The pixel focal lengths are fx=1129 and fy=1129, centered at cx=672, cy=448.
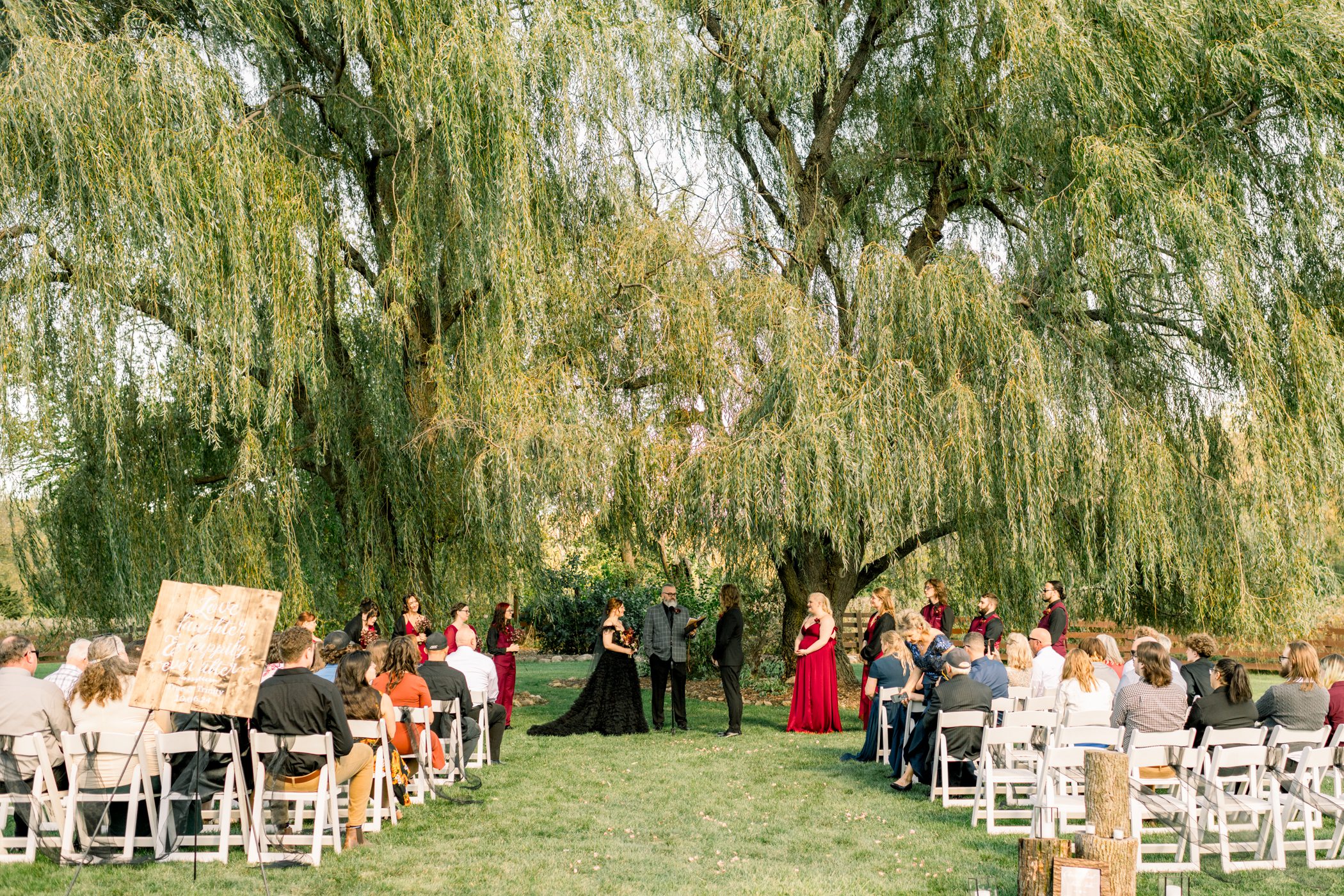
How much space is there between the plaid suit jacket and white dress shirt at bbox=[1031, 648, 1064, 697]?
4307 millimetres

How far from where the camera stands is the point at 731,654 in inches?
464

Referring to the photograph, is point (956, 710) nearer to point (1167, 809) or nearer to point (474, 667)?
point (1167, 809)

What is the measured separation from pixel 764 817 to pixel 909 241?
885 centimetres

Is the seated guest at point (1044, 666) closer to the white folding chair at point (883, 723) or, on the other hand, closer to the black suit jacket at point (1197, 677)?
the black suit jacket at point (1197, 677)

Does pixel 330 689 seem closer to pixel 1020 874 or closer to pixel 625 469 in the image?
pixel 1020 874

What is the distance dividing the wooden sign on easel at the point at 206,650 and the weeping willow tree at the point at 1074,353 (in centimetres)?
589

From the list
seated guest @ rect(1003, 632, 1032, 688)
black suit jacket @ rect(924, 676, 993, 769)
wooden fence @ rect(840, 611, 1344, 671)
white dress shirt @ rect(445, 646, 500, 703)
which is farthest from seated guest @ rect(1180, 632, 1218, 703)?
wooden fence @ rect(840, 611, 1344, 671)

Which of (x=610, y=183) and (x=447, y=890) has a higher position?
(x=610, y=183)

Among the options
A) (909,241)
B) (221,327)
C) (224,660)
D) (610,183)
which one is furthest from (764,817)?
(909,241)

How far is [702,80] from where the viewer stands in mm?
13320

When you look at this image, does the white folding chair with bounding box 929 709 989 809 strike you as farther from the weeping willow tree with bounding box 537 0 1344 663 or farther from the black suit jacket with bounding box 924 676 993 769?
the weeping willow tree with bounding box 537 0 1344 663

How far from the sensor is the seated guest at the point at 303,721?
6.36 m

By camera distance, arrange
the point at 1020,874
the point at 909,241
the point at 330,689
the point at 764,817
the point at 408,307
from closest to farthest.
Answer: the point at 1020,874 → the point at 330,689 → the point at 764,817 → the point at 408,307 → the point at 909,241

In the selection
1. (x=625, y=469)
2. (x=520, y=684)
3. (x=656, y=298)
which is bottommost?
(x=520, y=684)
